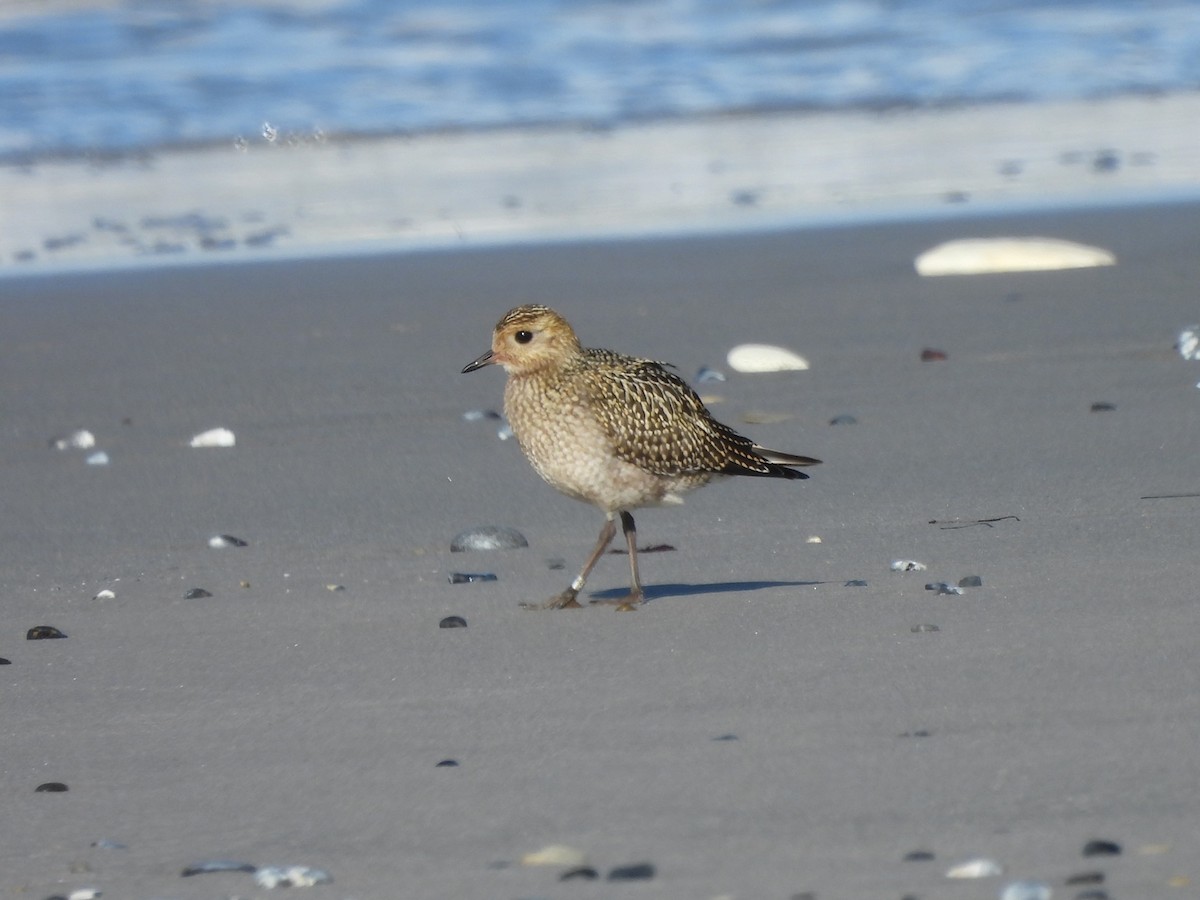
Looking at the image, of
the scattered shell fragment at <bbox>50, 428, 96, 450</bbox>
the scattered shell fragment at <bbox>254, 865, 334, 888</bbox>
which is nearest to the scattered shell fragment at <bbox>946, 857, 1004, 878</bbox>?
the scattered shell fragment at <bbox>254, 865, 334, 888</bbox>

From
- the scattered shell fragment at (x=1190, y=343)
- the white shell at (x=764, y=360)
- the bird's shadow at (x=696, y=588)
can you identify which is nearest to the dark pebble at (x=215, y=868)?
the bird's shadow at (x=696, y=588)

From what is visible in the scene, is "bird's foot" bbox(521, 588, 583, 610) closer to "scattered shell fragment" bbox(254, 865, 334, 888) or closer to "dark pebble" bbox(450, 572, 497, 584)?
"dark pebble" bbox(450, 572, 497, 584)

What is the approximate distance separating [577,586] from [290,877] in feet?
6.59

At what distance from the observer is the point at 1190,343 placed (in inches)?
302

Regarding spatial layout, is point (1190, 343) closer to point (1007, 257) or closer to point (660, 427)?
point (1007, 257)

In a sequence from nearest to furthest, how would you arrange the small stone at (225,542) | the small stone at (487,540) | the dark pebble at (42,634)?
the dark pebble at (42,634) → the small stone at (487,540) → the small stone at (225,542)

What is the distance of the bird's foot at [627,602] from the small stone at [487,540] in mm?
582

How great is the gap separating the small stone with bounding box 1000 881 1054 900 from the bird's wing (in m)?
2.36

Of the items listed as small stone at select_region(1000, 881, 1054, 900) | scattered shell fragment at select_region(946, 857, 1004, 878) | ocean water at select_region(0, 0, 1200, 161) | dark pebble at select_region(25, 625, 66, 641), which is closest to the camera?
small stone at select_region(1000, 881, 1054, 900)

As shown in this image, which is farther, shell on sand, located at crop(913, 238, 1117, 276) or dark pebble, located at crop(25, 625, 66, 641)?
shell on sand, located at crop(913, 238, 1117, 276)

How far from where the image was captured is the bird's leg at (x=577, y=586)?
498 centimetres

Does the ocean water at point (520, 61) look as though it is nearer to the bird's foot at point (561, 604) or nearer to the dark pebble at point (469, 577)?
the dark pebble at point (469, 577)

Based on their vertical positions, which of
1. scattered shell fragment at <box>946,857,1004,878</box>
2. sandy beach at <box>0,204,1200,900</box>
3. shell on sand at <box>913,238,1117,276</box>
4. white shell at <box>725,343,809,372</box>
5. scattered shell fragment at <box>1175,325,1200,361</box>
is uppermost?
shell on sand at <box>913,238,1117,276</box>

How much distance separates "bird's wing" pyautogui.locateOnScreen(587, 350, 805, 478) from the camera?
5.14 metres
